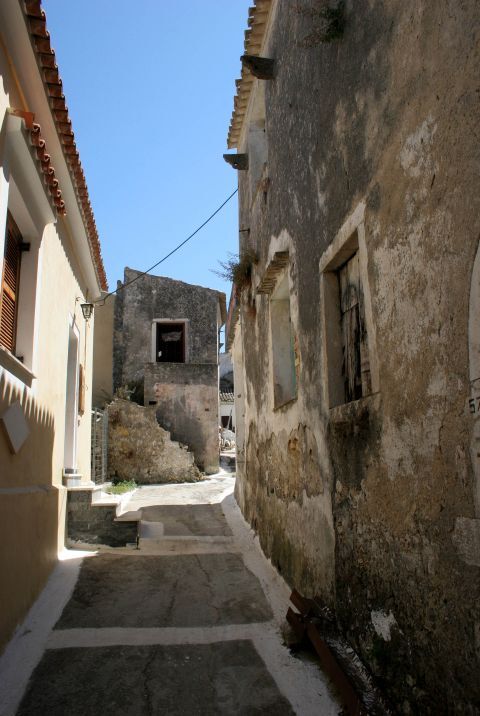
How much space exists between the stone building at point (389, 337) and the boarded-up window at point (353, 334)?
21 millimetres

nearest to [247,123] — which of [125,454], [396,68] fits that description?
[396,68]

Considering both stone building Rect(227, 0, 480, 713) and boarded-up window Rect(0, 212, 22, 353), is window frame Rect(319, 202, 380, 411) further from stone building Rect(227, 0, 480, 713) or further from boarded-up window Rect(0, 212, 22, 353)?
boarded-up window Rect(0, 212, 22, 353)

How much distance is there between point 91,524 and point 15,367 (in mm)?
3372

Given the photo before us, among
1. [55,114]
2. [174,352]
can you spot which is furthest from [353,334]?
[174,352]

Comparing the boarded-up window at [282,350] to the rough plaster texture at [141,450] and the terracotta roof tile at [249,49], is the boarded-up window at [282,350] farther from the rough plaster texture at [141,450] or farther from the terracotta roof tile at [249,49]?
the rough plaster texture at [141,450]

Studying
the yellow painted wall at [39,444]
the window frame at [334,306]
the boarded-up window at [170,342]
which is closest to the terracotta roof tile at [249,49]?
the yellow painted wall at [39,444]

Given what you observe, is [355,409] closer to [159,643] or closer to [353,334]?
[353,334]

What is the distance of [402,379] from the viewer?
109 inches

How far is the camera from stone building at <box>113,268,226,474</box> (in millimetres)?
16953

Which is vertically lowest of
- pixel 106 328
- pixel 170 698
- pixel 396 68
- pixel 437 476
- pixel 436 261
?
pixel 170 698

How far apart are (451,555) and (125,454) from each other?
12.8m

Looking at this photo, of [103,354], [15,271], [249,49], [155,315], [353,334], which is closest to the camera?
[353,334]

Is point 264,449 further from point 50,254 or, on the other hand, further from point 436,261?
point 436,261

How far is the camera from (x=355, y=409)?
339cm
